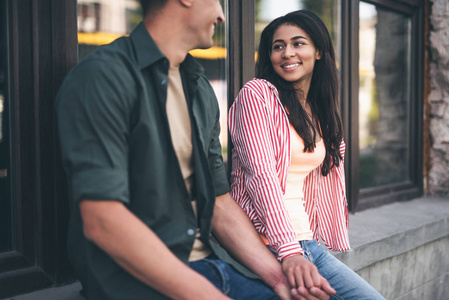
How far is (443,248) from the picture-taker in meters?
3.87

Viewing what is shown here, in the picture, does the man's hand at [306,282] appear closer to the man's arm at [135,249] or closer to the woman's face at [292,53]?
the man's arm at [135,249]

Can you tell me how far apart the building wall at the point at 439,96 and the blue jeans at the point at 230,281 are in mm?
3496

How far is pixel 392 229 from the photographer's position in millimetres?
3334

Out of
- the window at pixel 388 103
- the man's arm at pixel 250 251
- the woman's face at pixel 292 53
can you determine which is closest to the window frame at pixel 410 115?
the window at pixel 388 103

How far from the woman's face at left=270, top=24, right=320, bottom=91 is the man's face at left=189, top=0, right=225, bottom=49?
72cm

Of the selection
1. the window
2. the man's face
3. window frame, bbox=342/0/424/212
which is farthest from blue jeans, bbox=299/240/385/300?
the window

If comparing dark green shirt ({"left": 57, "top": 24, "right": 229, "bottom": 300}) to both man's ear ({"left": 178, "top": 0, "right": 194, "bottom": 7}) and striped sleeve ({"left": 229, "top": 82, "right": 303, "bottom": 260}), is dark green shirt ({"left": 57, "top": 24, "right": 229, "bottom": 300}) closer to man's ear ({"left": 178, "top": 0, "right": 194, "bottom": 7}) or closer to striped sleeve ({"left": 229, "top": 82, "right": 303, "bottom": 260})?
man's ear ({"left": 178, "top": 0, "right": 194, "bottom": 7})

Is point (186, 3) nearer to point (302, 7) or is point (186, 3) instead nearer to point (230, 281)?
point (230, 281)

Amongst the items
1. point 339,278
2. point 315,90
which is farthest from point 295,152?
point 339,278

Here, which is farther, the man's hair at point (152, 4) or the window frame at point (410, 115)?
the window frame at point (410, 115)

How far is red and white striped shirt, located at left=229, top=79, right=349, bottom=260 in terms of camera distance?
1.86m

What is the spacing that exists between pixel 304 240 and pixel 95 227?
114 centimetres

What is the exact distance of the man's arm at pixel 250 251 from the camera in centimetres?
166

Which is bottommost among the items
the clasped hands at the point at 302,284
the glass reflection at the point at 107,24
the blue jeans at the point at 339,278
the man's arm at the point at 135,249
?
the blue jeans at the point at 339,278
